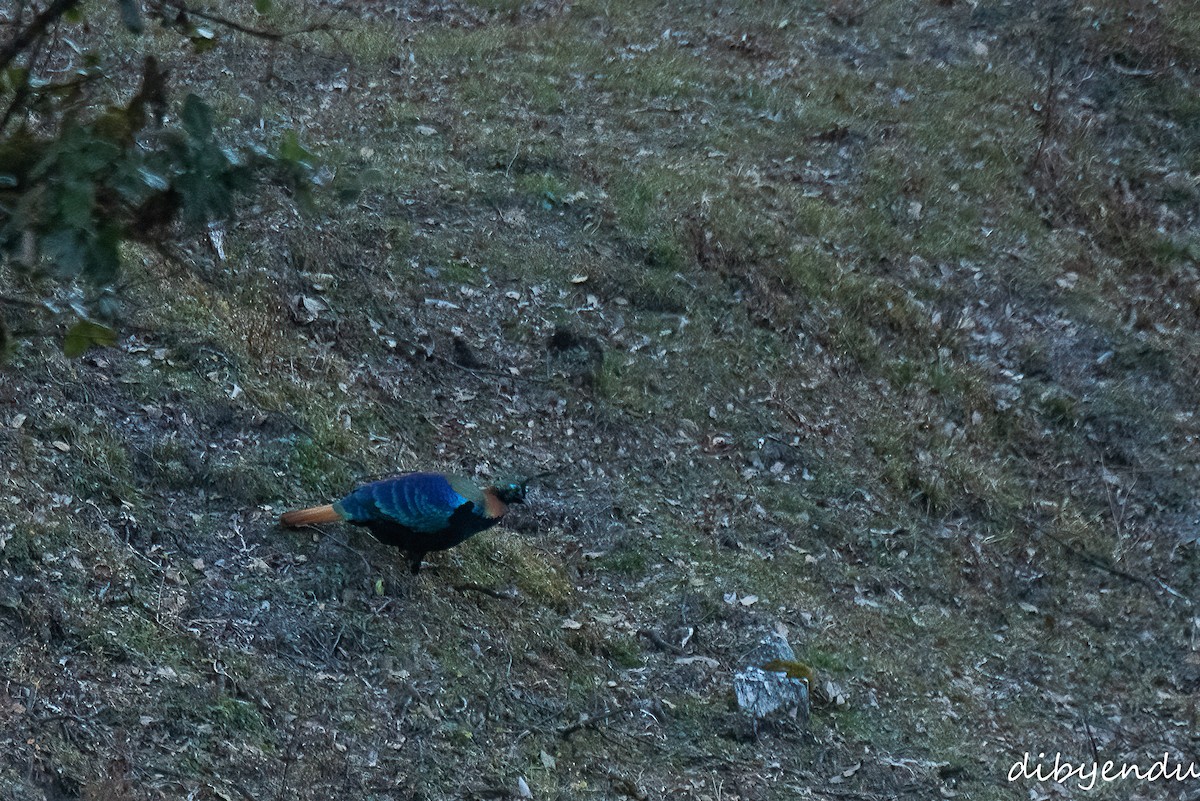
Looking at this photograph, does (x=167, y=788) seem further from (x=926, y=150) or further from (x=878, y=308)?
(x=926, y=150)

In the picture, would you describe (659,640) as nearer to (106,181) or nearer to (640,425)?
(640,425)

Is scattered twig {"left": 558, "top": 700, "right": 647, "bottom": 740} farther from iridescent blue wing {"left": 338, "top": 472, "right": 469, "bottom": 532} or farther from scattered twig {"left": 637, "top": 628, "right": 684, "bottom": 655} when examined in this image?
iridescent blue wing {"left": 338, "top": 472, "right": 469, "bottom": 532}

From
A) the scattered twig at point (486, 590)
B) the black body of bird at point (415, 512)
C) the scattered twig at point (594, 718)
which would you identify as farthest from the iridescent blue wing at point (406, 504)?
the scattered twig at point (594, 718)

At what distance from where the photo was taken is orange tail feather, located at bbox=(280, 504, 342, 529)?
5.39 meters

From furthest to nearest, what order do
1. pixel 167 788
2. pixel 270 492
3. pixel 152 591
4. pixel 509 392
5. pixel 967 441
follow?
pixel 967 441
pixel 509 392
pixel 270 492
pixel 152 591
pixel 167 788

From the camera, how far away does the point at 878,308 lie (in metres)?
9.04

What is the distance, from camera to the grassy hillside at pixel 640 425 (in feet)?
16.4

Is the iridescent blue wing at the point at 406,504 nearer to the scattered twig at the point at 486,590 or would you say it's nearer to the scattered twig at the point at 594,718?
the scattered twig at the point at 486,590

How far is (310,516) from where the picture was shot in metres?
5.45

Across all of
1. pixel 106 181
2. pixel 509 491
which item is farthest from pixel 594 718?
pixel 106 181

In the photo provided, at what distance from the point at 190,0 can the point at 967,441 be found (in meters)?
6.15

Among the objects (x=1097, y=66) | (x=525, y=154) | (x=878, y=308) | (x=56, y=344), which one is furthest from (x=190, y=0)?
(x=1097, y=66)

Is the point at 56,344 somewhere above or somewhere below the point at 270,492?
above

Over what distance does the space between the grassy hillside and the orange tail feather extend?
9 cm
